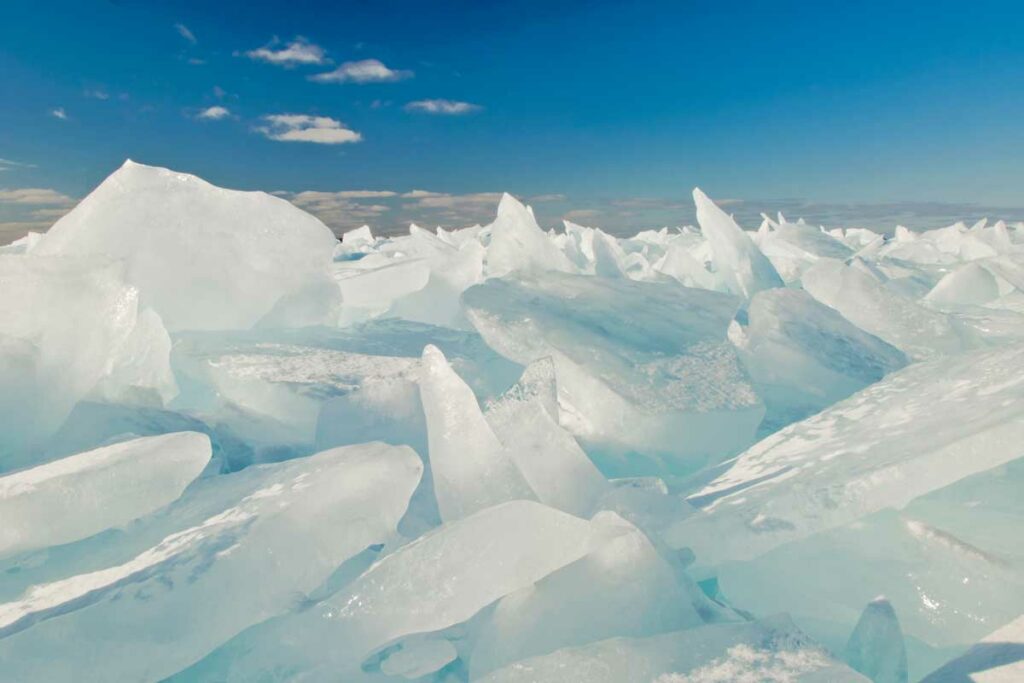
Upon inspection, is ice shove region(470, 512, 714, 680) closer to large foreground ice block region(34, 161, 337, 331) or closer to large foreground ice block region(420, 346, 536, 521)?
large foreground ice block region(420, 346, 536, 521)

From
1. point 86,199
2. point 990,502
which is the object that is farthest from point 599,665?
point 86,199

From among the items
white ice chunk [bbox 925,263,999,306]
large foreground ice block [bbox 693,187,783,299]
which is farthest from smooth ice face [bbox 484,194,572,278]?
white ice chunk [bbox 925,263,999,306]

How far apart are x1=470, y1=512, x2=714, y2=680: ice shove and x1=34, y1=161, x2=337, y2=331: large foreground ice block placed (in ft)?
6.14

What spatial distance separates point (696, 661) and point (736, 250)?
329 centimetres

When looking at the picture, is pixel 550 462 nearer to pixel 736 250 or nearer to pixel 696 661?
pixel 696 661

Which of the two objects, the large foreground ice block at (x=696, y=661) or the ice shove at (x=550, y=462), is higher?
the ice shove at (x=550, y=462)

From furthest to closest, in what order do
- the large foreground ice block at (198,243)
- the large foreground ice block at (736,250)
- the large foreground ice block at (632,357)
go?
the large foreground ice block at (736,250)
the large foreground ice block at (198,243)
the large foreground ice block at (632,357)

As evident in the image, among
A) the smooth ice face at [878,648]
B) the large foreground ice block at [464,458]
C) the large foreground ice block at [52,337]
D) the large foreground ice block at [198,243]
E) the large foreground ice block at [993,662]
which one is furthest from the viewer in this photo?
Answer: the large foreground ice block at [198,243]

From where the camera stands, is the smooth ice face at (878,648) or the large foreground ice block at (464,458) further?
the large foreground ice block at (464,458)

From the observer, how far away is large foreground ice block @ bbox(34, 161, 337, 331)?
2355 millimetres

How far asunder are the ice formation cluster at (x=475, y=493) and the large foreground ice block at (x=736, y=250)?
1298mm

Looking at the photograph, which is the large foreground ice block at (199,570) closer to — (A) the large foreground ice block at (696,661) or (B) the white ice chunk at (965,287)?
(A) the large foreground ice block at (696,661)

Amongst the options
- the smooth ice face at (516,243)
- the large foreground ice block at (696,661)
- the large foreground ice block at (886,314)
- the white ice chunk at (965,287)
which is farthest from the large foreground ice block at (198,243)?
the white ice chunk at (965,287)

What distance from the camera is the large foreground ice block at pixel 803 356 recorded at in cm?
253
